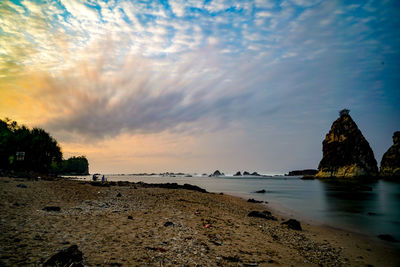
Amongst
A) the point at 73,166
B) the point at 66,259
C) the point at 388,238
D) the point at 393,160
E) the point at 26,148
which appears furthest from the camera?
the point at 73,166

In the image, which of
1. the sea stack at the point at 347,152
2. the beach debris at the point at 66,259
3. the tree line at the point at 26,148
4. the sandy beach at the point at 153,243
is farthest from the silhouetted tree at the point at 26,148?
the sea stack at the point at 347,152

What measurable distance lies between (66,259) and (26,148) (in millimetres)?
76965

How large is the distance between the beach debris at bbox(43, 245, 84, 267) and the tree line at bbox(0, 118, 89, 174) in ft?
219

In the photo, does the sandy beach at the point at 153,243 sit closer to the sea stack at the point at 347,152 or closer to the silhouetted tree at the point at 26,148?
the silhouetted tree at the point at 26,148

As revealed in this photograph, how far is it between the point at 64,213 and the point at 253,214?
1704 cm

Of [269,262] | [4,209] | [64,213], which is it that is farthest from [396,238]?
[4,209]

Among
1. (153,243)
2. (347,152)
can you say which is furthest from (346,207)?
(347,152)

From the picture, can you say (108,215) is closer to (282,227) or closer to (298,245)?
(298,245)

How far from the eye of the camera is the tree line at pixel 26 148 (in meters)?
60.2

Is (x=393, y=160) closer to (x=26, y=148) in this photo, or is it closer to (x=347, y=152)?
(x=347, y=152)

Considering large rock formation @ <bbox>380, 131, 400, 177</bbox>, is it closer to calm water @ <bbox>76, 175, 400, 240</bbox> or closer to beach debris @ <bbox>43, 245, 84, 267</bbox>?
calm water @ <bbox>76, 175, 400, 240</bbox>

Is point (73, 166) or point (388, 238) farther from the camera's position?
point (73, 166)

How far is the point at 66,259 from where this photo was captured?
20.4ft

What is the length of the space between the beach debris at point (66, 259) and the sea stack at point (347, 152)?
165081 mm
